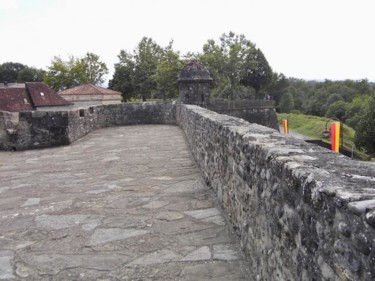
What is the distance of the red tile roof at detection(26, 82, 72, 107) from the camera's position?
37.8 m

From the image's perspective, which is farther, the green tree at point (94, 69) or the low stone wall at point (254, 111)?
the green tree at point (94, 69)

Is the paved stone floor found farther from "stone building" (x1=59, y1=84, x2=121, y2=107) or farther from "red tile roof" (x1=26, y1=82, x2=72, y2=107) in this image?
"stone building" (x1=59, y1=84, x2=121, y2=107)

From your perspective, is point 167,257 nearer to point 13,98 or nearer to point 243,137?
point 243,137

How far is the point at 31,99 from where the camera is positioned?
38.2 meters

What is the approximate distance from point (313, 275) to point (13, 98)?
38944 millimetres

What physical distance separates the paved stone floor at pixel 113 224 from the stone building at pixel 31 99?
31164 millimetres

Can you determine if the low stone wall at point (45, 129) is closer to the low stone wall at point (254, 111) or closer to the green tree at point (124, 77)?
the low stone wall at point (254, 111)

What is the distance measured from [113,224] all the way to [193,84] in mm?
13201

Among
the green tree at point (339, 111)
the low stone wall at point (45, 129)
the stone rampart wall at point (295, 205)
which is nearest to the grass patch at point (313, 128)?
the green tree at point (339, 111)

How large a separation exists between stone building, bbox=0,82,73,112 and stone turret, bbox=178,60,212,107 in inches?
910

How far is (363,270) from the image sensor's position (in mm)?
1358


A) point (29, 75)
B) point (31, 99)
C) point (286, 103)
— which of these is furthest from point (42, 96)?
point (286, 103)

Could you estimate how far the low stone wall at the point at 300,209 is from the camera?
56.8 inches

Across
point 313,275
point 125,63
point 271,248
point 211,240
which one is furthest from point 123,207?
point 125,63
